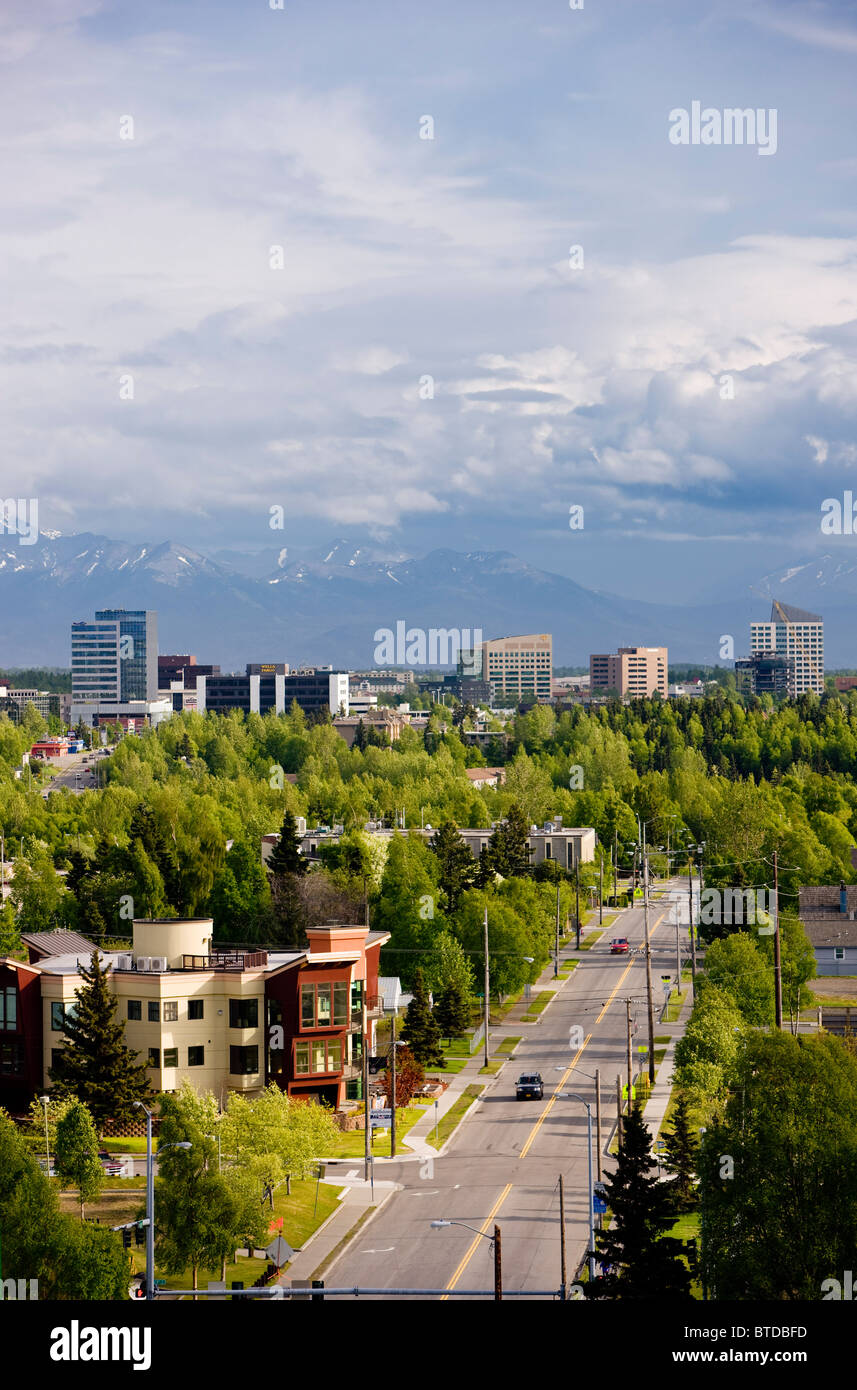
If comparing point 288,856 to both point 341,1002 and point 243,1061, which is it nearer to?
point 341,1002

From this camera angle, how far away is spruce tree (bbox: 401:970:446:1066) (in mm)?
67625

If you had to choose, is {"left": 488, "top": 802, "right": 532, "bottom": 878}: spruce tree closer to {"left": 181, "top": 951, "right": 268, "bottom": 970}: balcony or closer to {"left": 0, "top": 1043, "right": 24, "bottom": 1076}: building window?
{"left": 181, "top": 951, "right": 268, "bottom": 970}: balcony

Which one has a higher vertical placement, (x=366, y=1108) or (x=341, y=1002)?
(x=341, y=1002)

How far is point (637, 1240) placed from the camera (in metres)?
36.5

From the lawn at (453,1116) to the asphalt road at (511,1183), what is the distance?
438 millimetres

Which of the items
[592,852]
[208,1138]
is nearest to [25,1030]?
[208,1138]

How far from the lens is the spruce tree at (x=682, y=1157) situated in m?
47.3

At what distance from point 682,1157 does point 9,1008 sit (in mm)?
25628

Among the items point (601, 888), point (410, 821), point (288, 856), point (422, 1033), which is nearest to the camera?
point (422, 1033)

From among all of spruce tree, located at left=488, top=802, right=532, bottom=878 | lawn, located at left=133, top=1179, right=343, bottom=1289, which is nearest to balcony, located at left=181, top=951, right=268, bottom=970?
lawn, located at left=133, top=1179, right=343, bottom=1289

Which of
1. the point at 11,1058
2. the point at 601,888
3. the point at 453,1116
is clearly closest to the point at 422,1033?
the point at 453,1116
